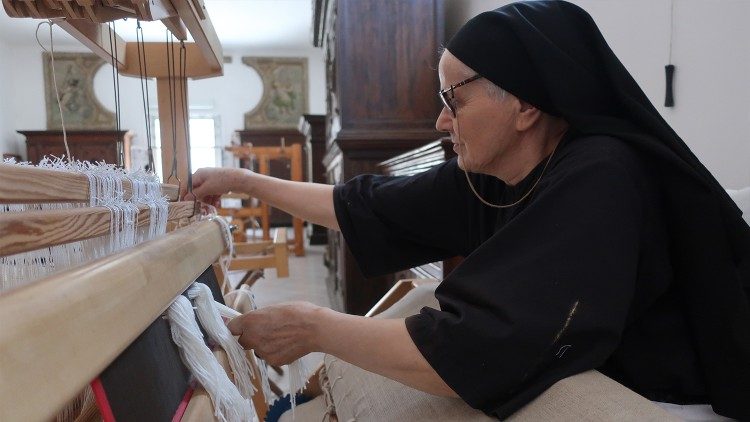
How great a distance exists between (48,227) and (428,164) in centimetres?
146

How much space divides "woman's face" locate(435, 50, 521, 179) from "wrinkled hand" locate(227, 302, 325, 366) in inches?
15.2

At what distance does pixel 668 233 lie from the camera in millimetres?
721

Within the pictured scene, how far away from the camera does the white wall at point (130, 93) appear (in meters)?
8.42

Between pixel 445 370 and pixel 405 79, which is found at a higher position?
pixel 405 79

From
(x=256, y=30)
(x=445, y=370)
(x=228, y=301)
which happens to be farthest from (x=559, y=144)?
(x=256, y=30)

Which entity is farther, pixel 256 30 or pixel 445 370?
pixel 256 30

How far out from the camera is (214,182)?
1.21m

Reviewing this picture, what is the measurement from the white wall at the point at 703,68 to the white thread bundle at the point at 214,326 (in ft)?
3.90

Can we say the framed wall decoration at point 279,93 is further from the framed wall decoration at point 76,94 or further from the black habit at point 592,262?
the black habit at point 592,262

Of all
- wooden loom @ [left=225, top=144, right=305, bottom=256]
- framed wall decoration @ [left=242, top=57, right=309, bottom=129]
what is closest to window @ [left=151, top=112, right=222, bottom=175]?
framed wall decoration @ [left=242, top=57, right=309, bottom=129]

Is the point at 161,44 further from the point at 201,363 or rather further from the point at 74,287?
the point at 74,287

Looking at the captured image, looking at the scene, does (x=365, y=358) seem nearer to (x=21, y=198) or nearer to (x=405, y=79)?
(x=21, y=198)

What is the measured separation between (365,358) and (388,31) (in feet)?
7.97

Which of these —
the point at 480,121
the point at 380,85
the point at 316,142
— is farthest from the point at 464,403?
the point at 316,142
